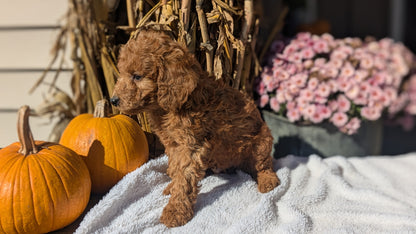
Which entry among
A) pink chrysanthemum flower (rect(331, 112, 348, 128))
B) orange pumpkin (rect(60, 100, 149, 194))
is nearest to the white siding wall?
orange pumpkin (rect(60, 100, 149, 194))

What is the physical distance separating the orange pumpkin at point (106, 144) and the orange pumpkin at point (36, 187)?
0.14 m

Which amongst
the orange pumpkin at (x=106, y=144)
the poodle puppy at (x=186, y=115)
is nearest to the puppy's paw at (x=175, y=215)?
the poodle puppy at (x=186, y=115)

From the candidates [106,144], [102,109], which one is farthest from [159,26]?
[106,144]

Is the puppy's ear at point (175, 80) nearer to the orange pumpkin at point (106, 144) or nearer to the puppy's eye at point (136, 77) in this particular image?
the puppy's eye at point (136, 77)

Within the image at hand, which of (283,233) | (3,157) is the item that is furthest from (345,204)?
(3,157)

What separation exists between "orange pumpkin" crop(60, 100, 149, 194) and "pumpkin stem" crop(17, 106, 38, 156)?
0.77 feet

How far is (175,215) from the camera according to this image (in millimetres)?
1447

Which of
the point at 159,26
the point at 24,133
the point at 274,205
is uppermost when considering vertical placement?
the point at 159,26

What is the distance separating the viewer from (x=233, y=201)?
5.43ft

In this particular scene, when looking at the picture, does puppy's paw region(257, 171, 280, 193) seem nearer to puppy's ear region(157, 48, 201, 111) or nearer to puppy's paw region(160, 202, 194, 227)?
puppy's paw region(160, 202, 194, 227)

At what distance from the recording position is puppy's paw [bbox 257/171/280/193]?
1725mm

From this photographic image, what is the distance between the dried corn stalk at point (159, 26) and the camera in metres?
1.65

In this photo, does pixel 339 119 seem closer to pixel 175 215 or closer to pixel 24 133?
pixel 175 215

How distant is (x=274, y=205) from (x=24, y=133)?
3.74ft
